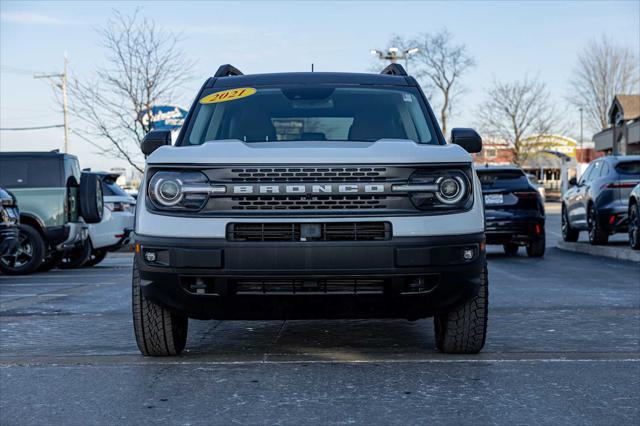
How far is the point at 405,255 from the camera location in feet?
A: 16.6

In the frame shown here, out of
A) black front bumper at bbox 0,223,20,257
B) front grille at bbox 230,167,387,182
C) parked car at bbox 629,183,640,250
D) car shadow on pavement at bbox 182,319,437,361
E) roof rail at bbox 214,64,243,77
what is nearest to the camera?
front grille at bbox 230,167,387,182

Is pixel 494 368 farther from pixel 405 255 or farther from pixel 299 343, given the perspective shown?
pixel 299 343

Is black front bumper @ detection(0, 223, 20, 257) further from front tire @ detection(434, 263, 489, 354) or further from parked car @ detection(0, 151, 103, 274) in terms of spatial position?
front tire @ detection(434, 263, 489, 354)

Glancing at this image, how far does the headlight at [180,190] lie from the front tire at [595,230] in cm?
1257

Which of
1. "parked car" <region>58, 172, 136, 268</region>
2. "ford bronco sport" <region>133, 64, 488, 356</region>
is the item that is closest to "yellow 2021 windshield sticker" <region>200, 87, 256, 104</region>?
"ford bronco sport" <region>133, 64, 488, 356</region>

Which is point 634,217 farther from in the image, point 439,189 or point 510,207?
point 439,189

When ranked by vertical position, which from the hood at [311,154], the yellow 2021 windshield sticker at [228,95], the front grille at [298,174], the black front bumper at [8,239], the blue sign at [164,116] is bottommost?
the black front bumper at [8,239]

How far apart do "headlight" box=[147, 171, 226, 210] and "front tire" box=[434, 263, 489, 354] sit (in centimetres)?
158

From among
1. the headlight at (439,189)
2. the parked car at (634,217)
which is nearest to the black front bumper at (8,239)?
the headlight at (439,189)

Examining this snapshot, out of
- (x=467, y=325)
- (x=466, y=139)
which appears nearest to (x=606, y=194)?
(x=466, y=139)

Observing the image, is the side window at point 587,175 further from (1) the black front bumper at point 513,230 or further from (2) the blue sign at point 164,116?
(2) the blue sign at point 164,116

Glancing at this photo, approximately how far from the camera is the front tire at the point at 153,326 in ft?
18.4

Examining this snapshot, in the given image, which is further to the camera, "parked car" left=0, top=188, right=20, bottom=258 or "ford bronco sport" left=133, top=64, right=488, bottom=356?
"parked car" left=0, top=188, right=20, bottom=258

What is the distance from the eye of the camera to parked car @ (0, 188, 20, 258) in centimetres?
1238
